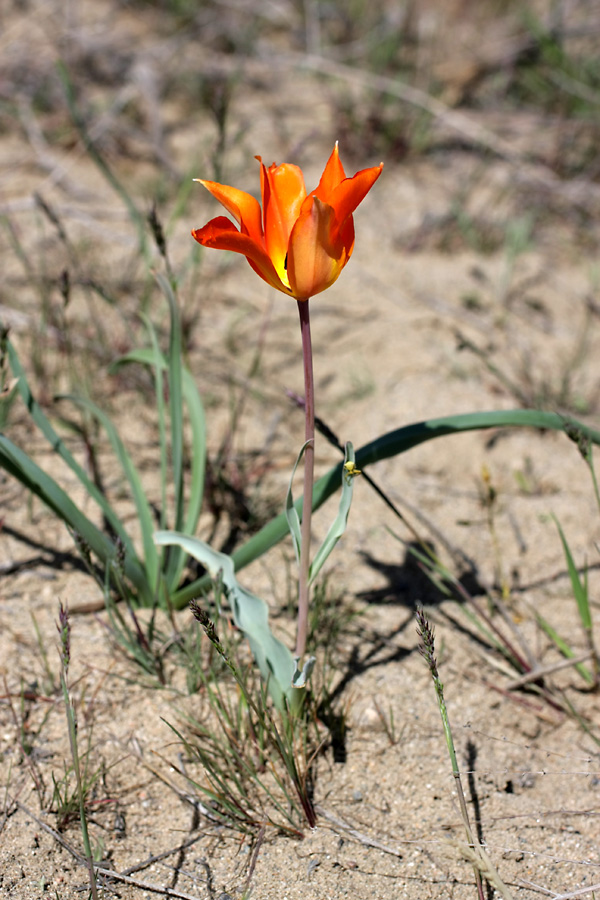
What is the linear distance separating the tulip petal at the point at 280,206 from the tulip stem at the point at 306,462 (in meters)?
0.09

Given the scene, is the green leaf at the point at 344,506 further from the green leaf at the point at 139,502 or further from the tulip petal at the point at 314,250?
the green leaf at the point at 139,502

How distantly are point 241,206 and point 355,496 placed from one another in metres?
1.28

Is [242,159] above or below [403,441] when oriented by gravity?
above

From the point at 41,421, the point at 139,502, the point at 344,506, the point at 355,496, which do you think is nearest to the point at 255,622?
the point at 344,506

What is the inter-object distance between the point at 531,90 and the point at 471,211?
3.04ft

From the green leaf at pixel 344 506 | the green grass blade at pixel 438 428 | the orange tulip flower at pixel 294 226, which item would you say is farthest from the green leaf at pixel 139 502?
the orange tulip flower at pixel 294 226

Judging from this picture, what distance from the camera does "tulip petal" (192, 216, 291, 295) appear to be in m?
1.02

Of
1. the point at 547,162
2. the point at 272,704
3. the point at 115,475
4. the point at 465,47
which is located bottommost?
the point at 272,704

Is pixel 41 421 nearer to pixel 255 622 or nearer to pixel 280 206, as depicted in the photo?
pixel 255 622

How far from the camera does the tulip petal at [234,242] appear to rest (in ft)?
3.34

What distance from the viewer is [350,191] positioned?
1.03 m

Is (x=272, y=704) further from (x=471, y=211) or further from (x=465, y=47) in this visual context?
(x=465, y=47)

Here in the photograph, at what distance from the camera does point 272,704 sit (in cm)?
159

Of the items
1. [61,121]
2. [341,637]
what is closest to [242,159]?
[61,121]
